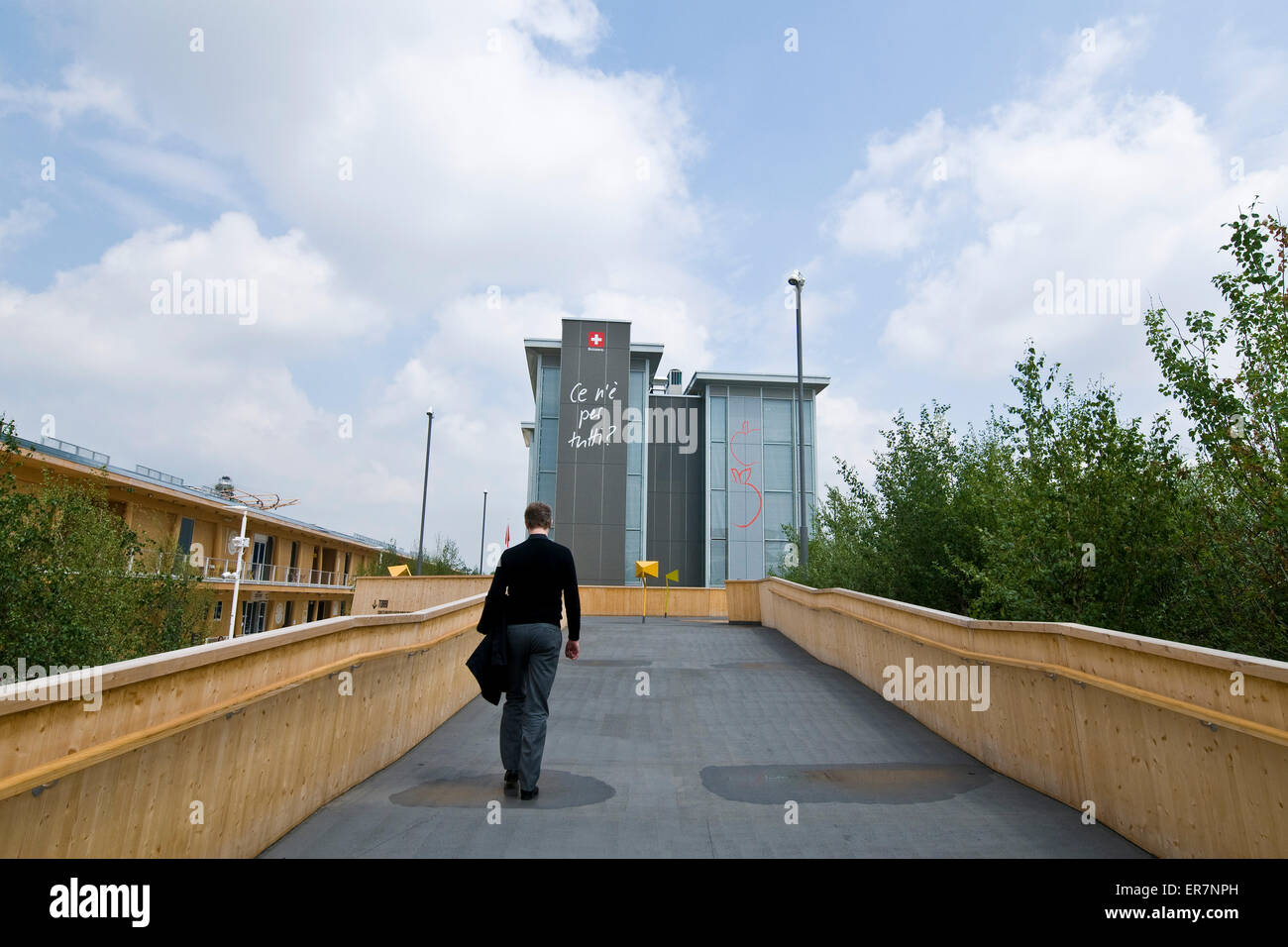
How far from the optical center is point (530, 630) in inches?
220

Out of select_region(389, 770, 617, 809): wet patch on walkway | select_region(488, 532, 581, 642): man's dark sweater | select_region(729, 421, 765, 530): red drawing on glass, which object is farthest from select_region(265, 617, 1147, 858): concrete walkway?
select_region(729, 421, 765, 530): red drawing on glass

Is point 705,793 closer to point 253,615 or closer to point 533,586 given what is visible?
point 533,586

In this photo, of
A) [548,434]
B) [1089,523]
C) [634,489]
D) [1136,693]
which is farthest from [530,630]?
[548,434]

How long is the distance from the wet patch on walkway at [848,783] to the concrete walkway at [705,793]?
2cm

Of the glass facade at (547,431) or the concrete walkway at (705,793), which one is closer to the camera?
the concrete walkway at (705,793)

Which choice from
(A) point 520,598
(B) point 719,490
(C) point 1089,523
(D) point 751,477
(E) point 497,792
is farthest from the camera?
(D) point 751,477

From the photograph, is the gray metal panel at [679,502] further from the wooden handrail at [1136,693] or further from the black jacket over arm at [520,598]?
the black jacket over arm at [520,598]

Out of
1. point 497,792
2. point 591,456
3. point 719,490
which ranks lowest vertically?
point 497,792

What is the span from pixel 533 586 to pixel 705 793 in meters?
1.90

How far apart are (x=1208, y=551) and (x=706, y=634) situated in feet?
37.8

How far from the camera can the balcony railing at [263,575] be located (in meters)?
36.7

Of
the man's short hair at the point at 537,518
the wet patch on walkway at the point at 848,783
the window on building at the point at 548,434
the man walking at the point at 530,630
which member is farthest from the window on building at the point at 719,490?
the man walking at the point at 530,630
